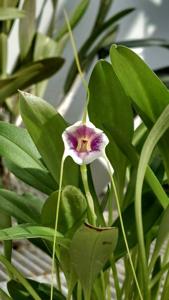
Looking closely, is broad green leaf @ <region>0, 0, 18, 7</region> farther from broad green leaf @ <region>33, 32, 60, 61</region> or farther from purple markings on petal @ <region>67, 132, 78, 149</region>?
purple markings on petal @ <region>67, 132, 78, 149</region>

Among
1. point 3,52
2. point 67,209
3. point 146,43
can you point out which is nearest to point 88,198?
point 67,209

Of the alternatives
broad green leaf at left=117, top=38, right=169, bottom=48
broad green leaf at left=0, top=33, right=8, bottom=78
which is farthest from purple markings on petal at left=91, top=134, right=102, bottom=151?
broad green leaf at left=117, top=38, right=169, bottom=48

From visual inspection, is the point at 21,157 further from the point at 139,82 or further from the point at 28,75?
the point at 28,75

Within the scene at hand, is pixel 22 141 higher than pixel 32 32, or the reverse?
pixel 32 32

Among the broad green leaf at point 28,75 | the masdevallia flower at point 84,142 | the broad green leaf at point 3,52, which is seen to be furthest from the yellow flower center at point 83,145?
the broad green leaf at point 3,52

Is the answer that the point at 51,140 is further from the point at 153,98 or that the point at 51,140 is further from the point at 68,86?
the point at 68,86

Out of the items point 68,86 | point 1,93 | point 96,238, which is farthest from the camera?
point 68,86

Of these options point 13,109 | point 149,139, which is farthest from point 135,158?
point 13,109
